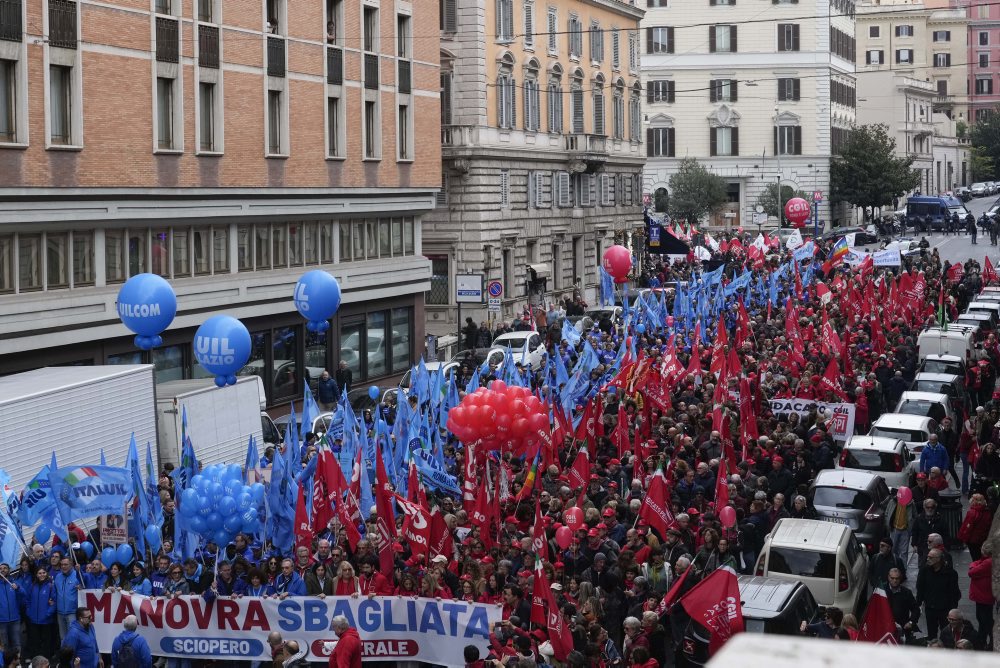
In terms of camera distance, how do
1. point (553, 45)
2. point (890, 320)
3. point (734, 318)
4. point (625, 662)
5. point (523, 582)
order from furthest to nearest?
point (553, 45) < point (734, 318) < point (890, 320) < point (523, 582) < point (625, 662)

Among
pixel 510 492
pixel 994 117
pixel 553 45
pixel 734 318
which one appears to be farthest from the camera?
pixel 994 117

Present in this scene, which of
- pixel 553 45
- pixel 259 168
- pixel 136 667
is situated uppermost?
pixel 553 45

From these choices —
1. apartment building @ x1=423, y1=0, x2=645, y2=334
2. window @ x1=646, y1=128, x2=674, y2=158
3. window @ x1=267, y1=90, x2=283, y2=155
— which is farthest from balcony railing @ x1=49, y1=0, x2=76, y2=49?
window @ x1=646, y1=128, x2=674, y2=158

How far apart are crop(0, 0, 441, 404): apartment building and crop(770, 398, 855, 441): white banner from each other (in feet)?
41.7

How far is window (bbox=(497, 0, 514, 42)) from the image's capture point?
50.0 meters

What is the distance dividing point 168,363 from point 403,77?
1312cm

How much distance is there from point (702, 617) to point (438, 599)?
2.41m

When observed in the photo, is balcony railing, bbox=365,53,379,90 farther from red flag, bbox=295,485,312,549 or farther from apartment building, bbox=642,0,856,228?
apartment building, bbox=642,0,856,228

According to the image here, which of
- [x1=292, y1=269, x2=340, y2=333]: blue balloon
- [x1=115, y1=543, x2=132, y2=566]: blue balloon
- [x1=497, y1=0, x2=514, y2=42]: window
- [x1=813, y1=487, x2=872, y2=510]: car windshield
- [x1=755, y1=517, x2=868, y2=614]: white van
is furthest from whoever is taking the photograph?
[x1=497, y1=0, x2=514, y2=42]: window

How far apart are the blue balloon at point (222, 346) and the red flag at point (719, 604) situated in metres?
11.3

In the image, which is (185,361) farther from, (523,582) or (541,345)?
(523,582)

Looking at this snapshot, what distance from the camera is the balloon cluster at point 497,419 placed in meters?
19.3

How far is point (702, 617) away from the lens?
42.2 feet

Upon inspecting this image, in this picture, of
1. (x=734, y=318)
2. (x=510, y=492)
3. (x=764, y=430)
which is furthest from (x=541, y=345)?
(x=510, y=492)
